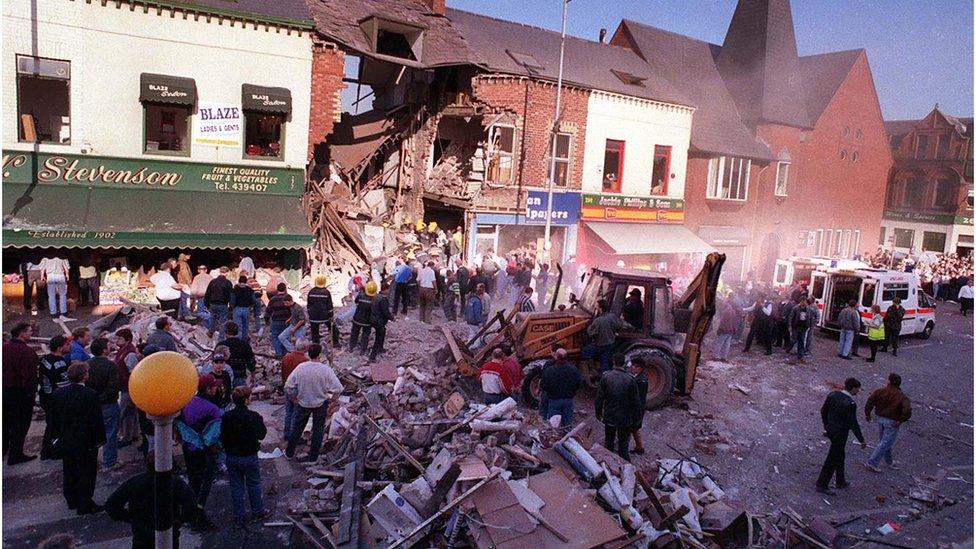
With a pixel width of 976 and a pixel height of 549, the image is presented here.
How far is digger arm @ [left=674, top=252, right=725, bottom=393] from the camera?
34.9 ft

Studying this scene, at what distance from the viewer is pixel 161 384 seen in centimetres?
394

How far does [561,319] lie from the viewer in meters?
10.9

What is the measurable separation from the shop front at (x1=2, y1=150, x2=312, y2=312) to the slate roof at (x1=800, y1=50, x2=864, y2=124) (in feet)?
81.2

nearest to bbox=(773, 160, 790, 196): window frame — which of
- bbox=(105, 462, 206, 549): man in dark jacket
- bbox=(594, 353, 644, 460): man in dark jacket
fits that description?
bbox=(594, 353, 644, 460): man in dark jacket

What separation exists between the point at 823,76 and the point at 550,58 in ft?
54.6

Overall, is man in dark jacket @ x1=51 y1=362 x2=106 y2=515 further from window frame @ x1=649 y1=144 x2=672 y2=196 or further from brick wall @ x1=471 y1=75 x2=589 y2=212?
window frame @ x1=649 y1=144 x2=672 y2=196

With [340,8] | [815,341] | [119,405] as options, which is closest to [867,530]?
[119,405]

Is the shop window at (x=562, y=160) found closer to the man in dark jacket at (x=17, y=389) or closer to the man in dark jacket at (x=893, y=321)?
the man in dark jacket at (x=893, y=321)

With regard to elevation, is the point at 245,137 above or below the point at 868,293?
above

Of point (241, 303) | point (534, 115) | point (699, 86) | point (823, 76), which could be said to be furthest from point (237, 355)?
point (823, 76)

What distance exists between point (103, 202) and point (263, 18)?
5821 millimetres

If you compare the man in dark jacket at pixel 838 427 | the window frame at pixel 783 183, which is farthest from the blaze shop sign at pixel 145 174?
the window frame at pixel 783 183

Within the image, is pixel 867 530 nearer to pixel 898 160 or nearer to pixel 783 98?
pixel 783 98

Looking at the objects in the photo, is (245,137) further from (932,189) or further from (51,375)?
(932,189)
